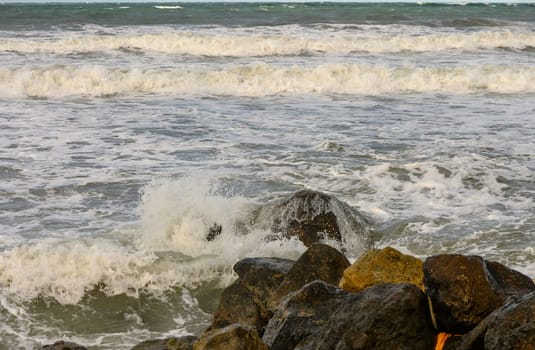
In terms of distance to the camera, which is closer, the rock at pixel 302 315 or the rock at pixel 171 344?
the rock at pixel 302 315

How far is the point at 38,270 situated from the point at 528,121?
11529mm

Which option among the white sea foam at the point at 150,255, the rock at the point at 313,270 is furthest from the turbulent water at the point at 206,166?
the rock at the point at 313,270

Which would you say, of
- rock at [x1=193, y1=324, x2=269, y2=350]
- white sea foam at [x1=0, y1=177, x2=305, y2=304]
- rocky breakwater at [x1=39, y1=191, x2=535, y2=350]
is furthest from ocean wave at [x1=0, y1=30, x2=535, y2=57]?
rock at [x1=193, y1=324, x2=269, y2=350]

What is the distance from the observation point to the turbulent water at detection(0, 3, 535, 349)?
23.8ft

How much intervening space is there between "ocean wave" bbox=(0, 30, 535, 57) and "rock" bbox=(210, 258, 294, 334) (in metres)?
21.8

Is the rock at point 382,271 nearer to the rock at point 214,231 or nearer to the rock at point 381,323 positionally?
the rock at point 381,323

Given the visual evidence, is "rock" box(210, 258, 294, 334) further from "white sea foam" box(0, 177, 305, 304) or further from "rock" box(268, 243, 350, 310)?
"white sea foam" box(0, 177, 305, 304)

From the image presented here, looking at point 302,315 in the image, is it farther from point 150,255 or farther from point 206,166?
point 206,166

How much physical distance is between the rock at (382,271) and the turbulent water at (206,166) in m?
1.75

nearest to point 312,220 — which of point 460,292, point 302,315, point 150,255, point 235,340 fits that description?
point 150,255

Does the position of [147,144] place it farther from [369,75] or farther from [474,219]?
[369,75]

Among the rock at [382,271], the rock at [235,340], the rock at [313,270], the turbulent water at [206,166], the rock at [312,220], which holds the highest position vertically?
the rock at [382,271]

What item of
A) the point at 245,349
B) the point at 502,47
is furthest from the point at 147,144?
the point at 502,47

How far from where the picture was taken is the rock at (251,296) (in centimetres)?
592
